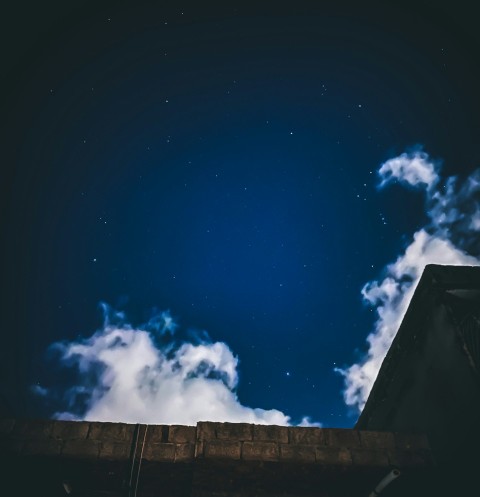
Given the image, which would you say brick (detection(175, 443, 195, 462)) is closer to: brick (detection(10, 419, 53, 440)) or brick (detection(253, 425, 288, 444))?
brick (detection(253, 425, 288, 444))

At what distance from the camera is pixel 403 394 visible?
520cm

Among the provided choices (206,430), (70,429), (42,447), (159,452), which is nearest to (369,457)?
(206,430)

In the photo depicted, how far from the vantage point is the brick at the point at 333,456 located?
13.5ft

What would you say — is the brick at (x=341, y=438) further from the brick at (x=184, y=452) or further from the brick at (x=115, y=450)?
the brick at (x=115, y=450)

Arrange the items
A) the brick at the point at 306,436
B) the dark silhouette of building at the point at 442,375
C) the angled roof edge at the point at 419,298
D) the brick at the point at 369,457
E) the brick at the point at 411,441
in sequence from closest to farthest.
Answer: the dark silhouette of building at the point at 442,375
the brick at the point at 369,457
the brick at the point at 306,436
the brick at the point at 411,441
the angled roof edge at the point at 419,298

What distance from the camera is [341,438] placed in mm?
4359

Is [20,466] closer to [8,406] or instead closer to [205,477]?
[205,477]

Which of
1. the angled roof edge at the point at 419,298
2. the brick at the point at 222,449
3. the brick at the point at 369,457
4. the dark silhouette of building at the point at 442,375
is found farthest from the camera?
the angled roof edge at the point at 419,298

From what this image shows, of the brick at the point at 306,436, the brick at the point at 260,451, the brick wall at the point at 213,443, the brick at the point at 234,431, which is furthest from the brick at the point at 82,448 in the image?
the brick at the point at 306,436

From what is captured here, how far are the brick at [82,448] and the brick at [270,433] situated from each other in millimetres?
1944

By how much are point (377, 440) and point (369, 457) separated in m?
0.28

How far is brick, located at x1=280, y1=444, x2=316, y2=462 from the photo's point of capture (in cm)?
Result: 411

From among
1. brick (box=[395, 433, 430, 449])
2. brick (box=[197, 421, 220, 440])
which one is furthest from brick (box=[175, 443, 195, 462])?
brick (box=[395, 433, 430, 449])

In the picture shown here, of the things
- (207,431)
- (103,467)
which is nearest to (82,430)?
(103,467)
